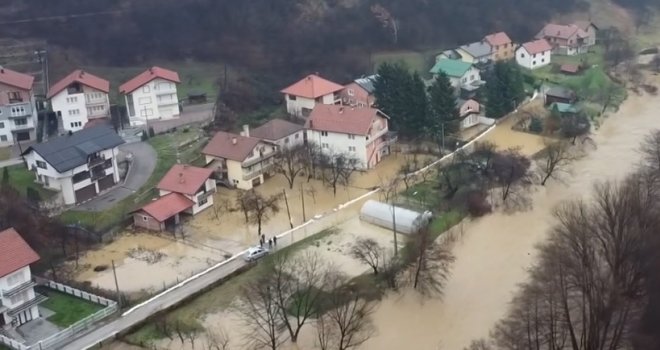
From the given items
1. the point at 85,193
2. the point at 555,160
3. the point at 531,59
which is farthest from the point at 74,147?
the point at 531,59

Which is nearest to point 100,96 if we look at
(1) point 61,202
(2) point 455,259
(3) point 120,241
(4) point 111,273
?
(1) point 61,202

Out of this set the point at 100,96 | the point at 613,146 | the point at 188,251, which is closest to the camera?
the point at 188,251

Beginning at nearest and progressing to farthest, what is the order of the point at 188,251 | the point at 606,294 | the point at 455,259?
the point at 606,294 < the point at 455,259 < the point at 188,251

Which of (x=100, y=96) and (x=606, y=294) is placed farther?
(x=100, y=96)

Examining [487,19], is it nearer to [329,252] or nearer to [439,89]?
[439,89]

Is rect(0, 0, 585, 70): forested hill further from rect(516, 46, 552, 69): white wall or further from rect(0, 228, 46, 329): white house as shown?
rect(0, 228, 46, 329): white house

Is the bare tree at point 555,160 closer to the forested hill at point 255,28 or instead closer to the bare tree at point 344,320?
the bare tree at point 344,320

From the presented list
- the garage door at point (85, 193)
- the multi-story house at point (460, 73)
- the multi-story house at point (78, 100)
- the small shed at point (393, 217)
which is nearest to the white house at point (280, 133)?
the small shed at point (393, 217)
